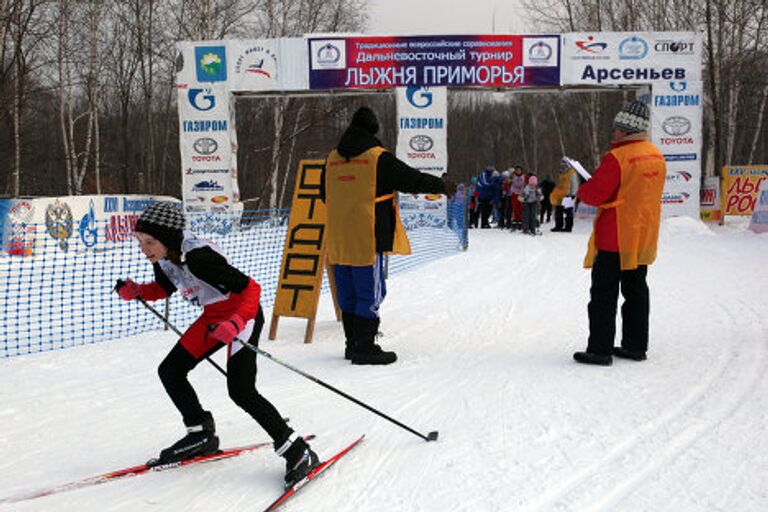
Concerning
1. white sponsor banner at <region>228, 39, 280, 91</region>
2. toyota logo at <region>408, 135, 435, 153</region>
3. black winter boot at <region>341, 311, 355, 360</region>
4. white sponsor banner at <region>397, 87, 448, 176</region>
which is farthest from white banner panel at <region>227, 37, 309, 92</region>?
black winter boot at <region>341, 311, 355, 360</region>

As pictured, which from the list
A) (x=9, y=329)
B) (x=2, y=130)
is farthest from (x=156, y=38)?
(x=9, y=329)

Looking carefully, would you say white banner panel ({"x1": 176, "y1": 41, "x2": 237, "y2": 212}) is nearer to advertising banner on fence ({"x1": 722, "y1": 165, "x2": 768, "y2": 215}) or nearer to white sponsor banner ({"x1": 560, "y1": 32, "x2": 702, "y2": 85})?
white sponsor banner ({"x1": 560, "y1": 32, "x2": 702, "y2": 85})

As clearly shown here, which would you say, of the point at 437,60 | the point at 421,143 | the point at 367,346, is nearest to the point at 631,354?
the point at 367,346

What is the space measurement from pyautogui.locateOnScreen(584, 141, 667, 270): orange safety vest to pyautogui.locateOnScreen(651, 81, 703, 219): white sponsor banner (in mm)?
13734

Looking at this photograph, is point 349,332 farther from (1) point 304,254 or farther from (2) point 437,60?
(2) point 437,60

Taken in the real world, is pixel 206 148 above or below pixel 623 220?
above

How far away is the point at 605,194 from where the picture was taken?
15.6 feet

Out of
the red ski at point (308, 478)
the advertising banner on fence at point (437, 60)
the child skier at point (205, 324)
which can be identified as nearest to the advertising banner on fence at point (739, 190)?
the advertising banner on fence at point (437, 60)

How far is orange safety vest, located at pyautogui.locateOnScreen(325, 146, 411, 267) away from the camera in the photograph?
5160 millimetres

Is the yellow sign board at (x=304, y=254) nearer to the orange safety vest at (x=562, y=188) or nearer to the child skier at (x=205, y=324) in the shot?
the orange safety vest at (x=562, y=188)

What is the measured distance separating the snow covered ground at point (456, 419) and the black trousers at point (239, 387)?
27 cm

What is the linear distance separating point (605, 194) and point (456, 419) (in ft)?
6.47

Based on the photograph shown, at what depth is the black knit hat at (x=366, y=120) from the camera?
17.1 feet

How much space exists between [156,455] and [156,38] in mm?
27711
